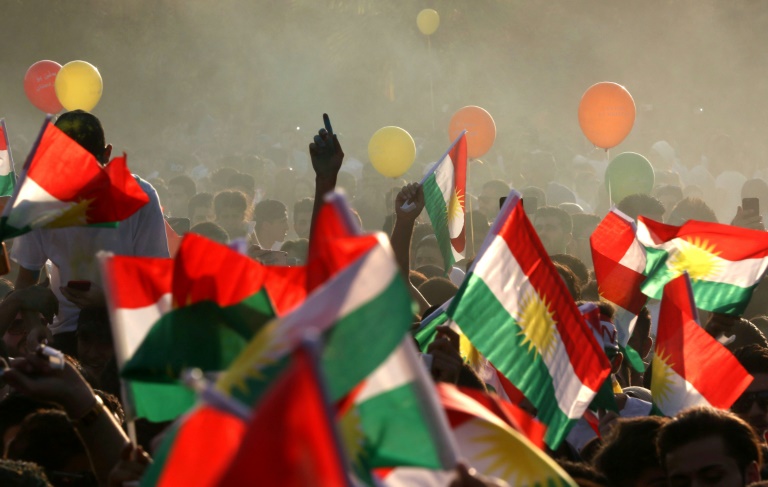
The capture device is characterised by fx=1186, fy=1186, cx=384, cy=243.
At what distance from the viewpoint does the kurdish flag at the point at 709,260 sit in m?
5.04

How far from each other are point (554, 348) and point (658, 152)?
14491 mm

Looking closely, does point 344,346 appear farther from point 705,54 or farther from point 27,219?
point 705,54

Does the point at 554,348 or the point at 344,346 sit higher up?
the point at 344,346

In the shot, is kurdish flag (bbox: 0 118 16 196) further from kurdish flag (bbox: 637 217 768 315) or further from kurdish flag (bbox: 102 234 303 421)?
kurdish flag (bbox: 102 234 303 421)

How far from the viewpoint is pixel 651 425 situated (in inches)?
147

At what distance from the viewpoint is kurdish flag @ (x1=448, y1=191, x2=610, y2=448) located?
145 inches

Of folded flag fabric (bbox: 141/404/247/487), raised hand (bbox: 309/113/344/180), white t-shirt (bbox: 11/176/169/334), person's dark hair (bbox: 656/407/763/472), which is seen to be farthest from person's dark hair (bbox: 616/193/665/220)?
folded flag fabric (bbox: 141/404/247/487)

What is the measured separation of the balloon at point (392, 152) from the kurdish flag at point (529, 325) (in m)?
5.57

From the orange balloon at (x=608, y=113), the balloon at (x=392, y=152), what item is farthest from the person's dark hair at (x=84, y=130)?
the orange balloon at (x=608, y=113)

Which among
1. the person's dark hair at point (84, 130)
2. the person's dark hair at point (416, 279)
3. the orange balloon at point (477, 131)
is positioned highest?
the orange balloon at point (477, 131)

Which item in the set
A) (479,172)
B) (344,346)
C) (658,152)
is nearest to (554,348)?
(344,346)

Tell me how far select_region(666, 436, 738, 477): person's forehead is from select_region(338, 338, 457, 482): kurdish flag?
1.73 metres

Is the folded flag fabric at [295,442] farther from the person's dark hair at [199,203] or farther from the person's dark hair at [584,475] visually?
the person's dark hair at [199,203]

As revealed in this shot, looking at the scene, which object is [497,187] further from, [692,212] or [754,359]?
[754,359]
